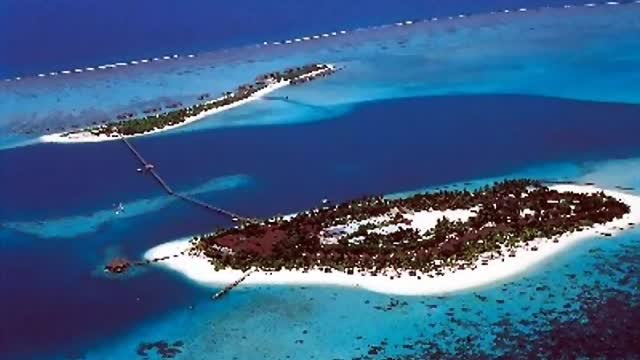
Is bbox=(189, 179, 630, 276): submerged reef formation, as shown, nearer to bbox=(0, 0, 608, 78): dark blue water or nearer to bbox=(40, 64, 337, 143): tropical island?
bbox=(40, 64, 337, 143): tropical island

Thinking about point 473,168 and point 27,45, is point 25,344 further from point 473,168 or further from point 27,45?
point 27,45

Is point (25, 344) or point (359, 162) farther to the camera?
point (359, 162)

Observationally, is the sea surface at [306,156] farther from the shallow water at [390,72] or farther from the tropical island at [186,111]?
the tropical island at [186,111]

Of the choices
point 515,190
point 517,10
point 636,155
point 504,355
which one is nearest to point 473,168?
point 515,190

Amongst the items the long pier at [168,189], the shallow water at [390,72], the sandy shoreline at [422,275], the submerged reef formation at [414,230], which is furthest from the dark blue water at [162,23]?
the sandy shoreline at [422,275]

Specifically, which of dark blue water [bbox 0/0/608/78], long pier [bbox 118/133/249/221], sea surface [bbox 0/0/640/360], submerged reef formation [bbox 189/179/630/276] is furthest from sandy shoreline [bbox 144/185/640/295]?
dark blue water [bbox 0/0/608/78]
